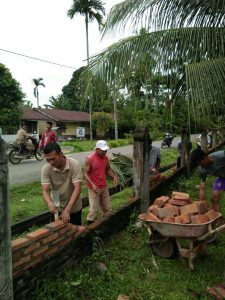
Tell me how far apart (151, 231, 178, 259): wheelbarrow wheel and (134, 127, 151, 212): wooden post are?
1460 mm

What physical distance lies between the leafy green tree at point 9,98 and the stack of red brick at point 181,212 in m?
22.7

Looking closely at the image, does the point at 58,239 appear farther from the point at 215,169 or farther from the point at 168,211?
the point at 215,169

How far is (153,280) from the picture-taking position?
4344 millimetres

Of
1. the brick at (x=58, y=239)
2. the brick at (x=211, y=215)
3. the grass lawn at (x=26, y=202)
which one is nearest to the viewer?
the brick at (x=58, y=239)

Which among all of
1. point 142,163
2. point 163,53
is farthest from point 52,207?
point 163,53

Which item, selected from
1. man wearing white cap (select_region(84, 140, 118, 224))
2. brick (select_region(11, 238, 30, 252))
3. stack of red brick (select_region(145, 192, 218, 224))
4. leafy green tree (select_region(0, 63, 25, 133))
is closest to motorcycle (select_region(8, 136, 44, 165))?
man wearing white cap (select_region(84, 140, 118, 224))

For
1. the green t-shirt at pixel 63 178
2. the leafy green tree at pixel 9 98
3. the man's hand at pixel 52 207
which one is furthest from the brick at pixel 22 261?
the leafy green tree at pixel 9 98

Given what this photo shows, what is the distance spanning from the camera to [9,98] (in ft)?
87.2

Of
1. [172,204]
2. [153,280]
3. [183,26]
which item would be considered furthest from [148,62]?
[153,280]

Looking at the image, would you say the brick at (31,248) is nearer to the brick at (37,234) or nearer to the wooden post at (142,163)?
the brick at (37,234)

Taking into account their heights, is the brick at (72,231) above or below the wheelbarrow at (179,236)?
above

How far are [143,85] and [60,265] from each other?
8.70ft

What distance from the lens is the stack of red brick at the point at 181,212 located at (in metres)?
4.52

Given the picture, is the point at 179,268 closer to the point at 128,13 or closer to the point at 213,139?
the point at 128,13
